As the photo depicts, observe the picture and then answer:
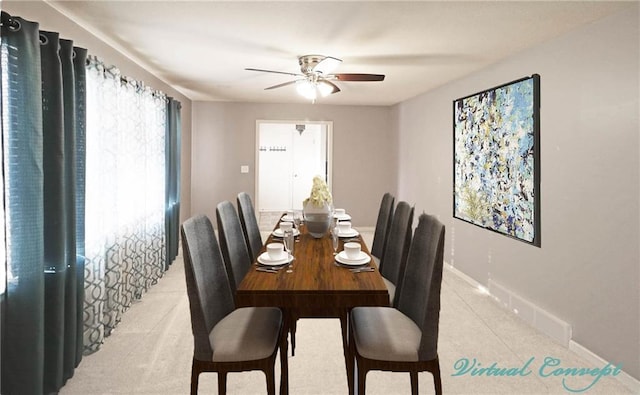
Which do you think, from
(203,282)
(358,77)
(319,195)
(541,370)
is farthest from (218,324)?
(358,77)

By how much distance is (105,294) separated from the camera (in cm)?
287

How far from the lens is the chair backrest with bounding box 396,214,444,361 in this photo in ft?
5.37

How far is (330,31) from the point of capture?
109 inches

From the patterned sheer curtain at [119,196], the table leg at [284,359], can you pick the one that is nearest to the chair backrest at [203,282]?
the table leg at [284,359]

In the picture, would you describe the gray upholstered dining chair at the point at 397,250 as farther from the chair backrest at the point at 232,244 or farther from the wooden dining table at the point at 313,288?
the chair backrest at the point at 232,244

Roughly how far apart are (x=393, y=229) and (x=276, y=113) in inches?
169

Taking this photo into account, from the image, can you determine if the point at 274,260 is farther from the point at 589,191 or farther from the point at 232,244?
the point at 589,191

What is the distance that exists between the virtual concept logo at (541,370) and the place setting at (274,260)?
1.33 metres

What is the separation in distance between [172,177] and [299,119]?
8.63 ft

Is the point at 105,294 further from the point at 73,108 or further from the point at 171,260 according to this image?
the point at 171,260

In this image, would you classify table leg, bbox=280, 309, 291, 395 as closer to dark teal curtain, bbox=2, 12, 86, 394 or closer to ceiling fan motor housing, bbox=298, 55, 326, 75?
dark teal curtain, bbox=2, 12, 86, 394

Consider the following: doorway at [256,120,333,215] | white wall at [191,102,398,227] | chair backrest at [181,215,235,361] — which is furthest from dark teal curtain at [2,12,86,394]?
doorway at [256,120,333,215]

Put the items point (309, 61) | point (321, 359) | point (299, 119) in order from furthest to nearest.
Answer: point (299, 119) < point (309, 61) < point (321, 359)

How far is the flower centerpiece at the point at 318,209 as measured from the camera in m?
2.53
